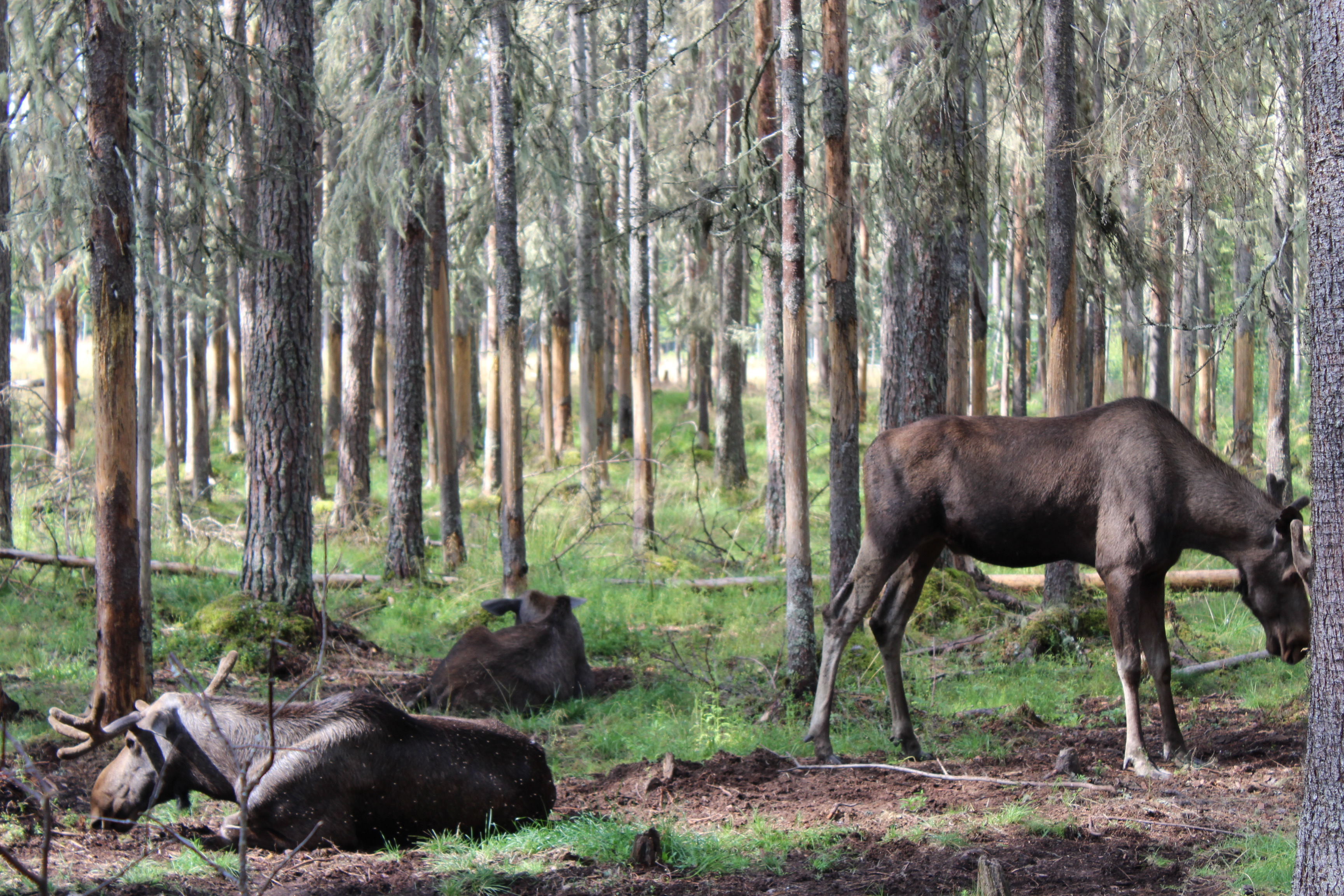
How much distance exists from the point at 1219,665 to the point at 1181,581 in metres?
2.99

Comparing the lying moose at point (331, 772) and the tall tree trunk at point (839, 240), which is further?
the tall tree trunk at point (839, 240)

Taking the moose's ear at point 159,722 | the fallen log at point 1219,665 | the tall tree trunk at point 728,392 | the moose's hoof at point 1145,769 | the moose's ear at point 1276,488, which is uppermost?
the tall tree trunk at point 728,392

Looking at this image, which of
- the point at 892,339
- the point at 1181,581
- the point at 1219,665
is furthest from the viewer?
the point at 892,339

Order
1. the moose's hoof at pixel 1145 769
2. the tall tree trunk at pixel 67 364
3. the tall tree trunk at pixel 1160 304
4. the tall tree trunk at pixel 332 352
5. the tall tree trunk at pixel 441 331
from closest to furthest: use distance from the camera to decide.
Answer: the moose's hoof at pixel 1145 769 → the tall tree trunk at pixel 1160 304 → the tall tree trunk at pixel 441 331 → the tall tree trunk at pixel 332 352 → the tall tree trunk at pixel 67 364

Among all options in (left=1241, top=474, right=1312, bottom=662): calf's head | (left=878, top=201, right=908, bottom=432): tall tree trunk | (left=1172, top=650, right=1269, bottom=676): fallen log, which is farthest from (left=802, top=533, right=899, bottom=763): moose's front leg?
(left=878, top=201, right=908, bottom=432): tall tree trunk

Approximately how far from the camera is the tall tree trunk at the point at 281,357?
10.7 metres

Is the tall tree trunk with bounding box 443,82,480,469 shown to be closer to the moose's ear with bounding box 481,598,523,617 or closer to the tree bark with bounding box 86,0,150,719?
the moose's ear with bounding box 481,598,523,617

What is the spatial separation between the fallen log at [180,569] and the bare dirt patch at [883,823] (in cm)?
517

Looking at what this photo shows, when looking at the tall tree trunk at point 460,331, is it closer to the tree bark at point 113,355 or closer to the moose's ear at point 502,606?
the moose's ear at point 502,606

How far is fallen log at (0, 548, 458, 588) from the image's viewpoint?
1153 cm

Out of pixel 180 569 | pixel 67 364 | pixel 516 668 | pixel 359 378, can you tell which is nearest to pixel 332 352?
Result: pixel 67 364

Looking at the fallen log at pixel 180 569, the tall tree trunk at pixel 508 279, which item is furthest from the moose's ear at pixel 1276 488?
the fallen log at pixel 180 569

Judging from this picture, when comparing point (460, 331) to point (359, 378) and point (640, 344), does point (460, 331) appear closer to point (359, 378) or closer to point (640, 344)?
point (359, 378)

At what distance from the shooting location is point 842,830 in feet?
18.3
